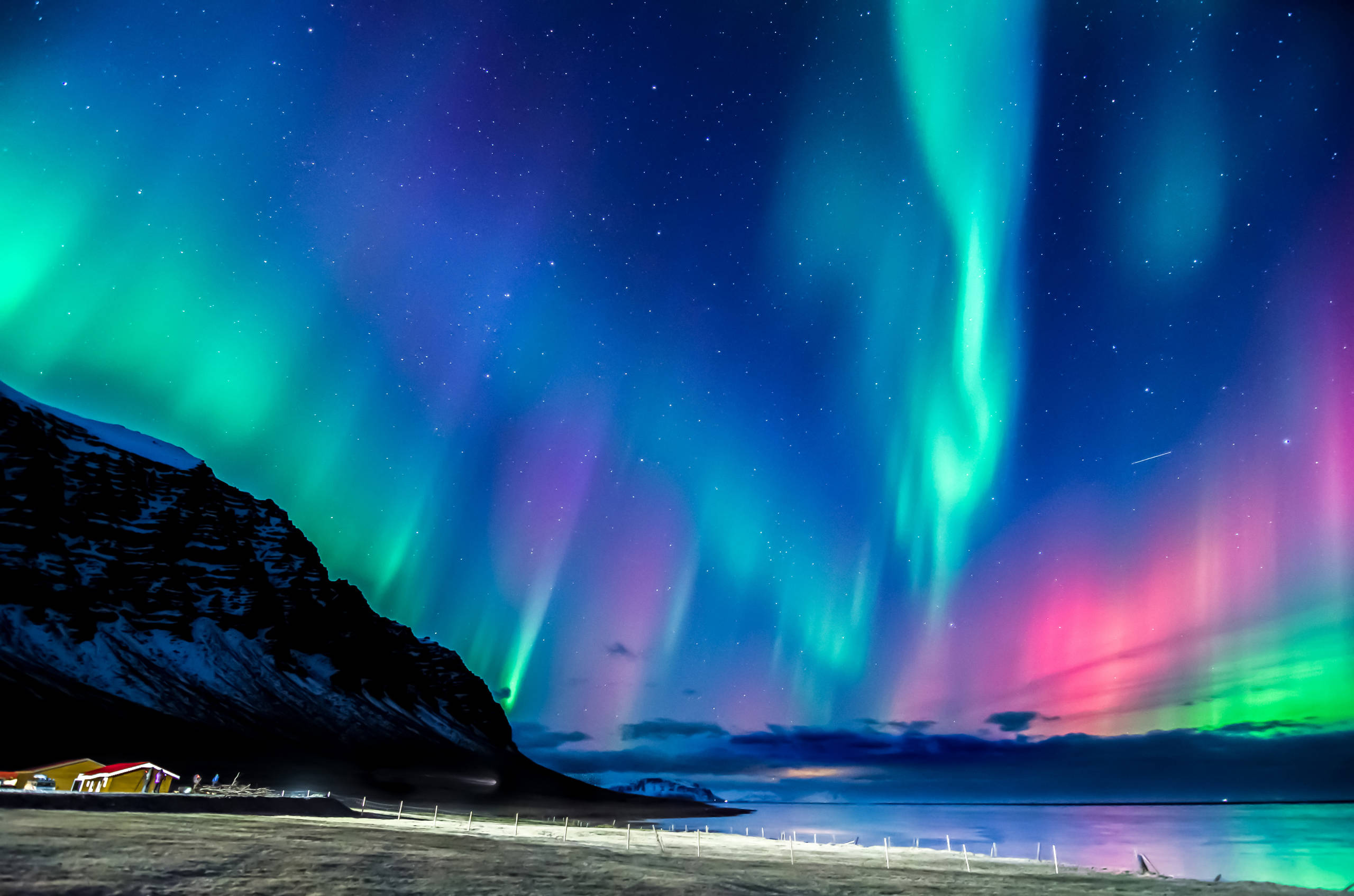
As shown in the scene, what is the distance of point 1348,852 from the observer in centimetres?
11188

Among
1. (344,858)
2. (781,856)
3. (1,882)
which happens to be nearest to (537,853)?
(344,858)

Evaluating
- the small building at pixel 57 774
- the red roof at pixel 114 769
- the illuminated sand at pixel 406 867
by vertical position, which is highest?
the illuminated sand at pixel 406 867

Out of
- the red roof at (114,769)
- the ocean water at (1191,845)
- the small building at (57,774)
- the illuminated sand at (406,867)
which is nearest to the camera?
the illuminated sand at (406,867)

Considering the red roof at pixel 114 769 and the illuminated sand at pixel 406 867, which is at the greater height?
Result: the illuminated sand at pixel 406 867

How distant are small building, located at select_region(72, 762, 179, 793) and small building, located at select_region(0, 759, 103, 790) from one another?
78 cm

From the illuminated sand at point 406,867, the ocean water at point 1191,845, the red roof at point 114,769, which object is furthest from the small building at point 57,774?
the ocean water at point 1191,845

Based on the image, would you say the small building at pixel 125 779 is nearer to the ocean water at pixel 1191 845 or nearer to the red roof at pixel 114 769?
→ the red roof at pixel 114 769

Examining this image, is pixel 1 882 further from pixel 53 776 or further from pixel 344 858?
pixel 53 776

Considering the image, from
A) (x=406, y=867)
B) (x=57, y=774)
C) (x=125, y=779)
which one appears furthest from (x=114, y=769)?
(x=406, y=867)

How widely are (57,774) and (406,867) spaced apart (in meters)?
56.0

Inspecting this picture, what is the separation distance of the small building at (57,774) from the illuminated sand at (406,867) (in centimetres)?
2375

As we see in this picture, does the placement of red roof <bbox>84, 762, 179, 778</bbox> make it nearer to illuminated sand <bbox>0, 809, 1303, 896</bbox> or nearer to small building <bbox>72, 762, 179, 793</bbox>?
small building <bbox>72, 762, 179, 793</bbox>

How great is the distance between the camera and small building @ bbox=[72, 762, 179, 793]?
203ft

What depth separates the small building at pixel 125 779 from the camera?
6175cm
